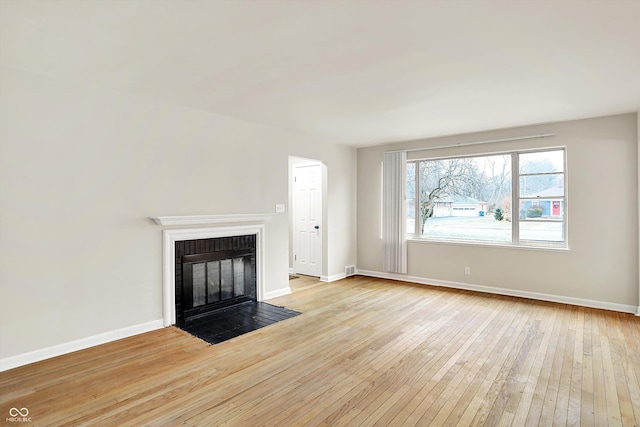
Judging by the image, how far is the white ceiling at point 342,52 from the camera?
6.76 feet

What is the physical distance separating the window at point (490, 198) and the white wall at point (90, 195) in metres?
3.32

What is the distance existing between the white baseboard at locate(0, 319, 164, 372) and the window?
4409 millimetres

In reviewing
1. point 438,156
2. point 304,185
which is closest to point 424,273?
point 438,156

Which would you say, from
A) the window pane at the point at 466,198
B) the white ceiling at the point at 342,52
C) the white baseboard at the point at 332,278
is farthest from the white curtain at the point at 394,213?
the white ceiling at the point at 342,52

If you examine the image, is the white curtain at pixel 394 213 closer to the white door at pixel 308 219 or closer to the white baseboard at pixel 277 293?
the white door at pixel 308 219

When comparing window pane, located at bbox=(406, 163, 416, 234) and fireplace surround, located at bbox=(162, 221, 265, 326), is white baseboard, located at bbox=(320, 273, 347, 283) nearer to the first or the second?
window pane, located at bbox=(406, 163, 416, 234)

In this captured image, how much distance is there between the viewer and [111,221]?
3451 millimetres

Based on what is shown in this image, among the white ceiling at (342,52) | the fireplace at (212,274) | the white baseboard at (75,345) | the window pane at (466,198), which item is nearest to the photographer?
the white ceiling at (342,52)

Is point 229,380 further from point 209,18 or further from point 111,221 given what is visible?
point 209,18

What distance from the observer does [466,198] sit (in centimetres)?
566

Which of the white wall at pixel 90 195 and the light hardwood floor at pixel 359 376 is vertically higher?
the white wall at pixel 90 195

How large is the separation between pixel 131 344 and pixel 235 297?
1470mm

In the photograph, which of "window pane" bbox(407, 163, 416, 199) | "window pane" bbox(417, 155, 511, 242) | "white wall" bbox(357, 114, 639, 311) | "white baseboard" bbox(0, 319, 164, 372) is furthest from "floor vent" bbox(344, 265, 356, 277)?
"white baseboard" bbox(0, 319, 164, 372)

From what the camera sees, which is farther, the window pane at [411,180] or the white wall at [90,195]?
the window pane at [411,180]
